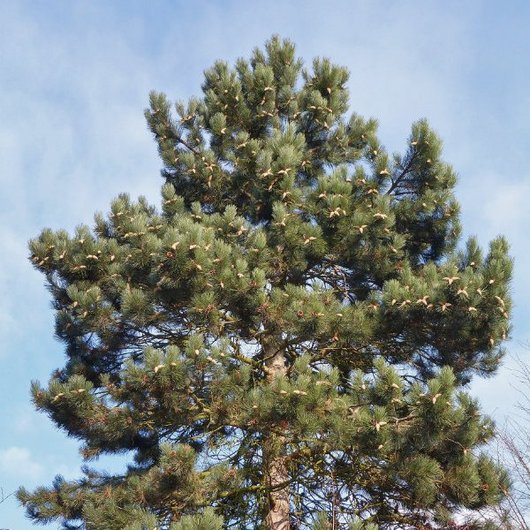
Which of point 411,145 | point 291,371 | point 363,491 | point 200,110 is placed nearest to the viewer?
point 291,371

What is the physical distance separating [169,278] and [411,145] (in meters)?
3.75

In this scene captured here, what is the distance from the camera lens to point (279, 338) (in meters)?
9.40

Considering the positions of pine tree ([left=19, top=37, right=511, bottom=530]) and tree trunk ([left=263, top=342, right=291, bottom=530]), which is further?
tree trunk ([left=263, top=342, right=291, bottom=530])

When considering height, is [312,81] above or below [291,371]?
above

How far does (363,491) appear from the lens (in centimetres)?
883

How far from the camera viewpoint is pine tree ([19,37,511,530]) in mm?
7570

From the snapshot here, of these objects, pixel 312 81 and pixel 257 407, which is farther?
pixel 312 81

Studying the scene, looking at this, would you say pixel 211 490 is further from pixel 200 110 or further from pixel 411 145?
pixel 200 110

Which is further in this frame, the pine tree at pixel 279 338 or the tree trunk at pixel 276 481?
the tree trunk at pixel 276 481

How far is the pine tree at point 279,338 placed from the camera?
7.57 metres

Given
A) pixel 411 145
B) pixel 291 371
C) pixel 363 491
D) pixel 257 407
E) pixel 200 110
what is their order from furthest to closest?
pixel 200 110 → pixel 411 145 → pixel 363 491 → pixel 291 371 → pixel 257 407

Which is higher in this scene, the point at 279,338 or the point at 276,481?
the point at 279,338

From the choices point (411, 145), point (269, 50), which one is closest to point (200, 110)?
point (269, 50)

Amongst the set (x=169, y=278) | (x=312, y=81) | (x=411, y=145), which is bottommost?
(x=169, y=278)
